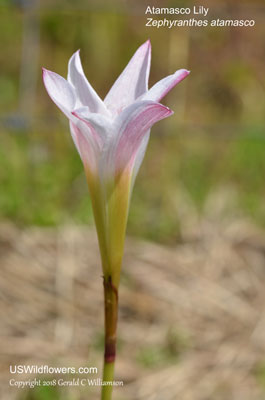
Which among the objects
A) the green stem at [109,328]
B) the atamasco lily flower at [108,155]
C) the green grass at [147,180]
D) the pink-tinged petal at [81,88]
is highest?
the green grass at [147,180]

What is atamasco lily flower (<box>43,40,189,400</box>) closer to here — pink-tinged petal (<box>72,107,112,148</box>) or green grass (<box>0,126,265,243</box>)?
pink-tinged petal (<box>72,107,112,148</box>)

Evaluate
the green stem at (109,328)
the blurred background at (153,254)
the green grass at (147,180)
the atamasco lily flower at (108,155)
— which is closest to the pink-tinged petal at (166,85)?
the atamasco lily flower at (108,155)

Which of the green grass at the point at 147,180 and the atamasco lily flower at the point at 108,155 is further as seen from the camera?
the green grass at the point at 147,180

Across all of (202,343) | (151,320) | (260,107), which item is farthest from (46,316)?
(260,107)

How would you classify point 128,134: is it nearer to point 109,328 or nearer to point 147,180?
point 109,328

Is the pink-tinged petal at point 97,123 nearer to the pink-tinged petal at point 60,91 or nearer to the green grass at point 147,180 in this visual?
the pink-tinged petal at point 60,91

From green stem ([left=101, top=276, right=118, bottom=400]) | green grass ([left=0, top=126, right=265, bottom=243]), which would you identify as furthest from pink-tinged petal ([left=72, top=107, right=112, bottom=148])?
green grass ([left=0, top=126, right=265, bottom=243])

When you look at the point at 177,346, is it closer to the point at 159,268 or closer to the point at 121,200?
the point at 159,268
